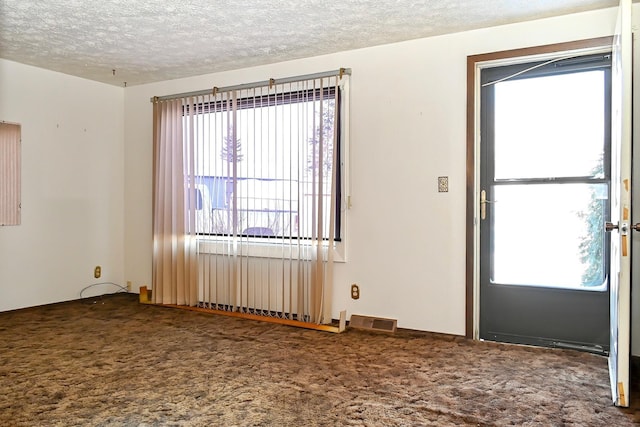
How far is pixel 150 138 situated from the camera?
5.55 m

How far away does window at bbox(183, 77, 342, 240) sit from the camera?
429cm

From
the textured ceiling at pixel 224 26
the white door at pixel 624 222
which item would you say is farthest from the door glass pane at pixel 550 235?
the textured ceiling at pixel 224 26

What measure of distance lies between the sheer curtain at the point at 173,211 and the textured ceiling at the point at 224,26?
28.2 inches

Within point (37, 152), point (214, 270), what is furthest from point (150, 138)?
point (214, 270)

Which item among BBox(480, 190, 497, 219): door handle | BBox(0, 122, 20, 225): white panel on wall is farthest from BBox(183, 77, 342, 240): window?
BBox(0, 122, 20, 225): white panel on wall

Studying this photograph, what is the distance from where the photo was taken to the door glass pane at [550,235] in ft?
11.2

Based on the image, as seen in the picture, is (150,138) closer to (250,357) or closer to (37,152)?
(37,152)

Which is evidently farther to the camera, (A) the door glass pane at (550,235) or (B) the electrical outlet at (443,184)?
(B) the electrical outlet at (443,184)

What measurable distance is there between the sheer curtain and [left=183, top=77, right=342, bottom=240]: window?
11cm

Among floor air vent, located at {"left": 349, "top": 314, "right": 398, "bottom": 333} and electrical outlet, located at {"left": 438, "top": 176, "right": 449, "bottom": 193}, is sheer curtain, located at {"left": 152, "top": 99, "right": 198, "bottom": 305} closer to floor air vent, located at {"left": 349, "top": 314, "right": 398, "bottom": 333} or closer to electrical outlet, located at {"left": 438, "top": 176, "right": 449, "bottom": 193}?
floor air vent, located at {"left": 349, "top": 314, "right": 398, "bottom": 333}

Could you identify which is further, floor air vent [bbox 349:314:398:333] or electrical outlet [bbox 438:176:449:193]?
floor air vent [bbox 349:314:398:333]

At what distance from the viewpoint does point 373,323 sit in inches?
161

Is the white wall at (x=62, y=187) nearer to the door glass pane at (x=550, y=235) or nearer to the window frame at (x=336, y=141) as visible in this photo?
the window frame at (x=336, y=141)

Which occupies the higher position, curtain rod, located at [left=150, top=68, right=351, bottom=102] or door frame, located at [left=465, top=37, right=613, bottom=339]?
curtain rod, located at [left=150, top=68, right=351, bottom=102]
